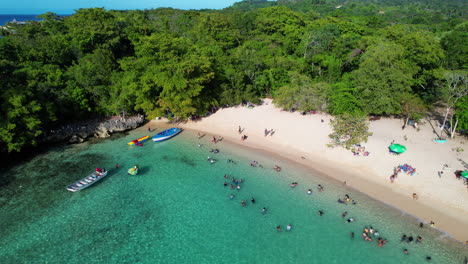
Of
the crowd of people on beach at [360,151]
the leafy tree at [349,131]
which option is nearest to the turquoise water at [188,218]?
the crowd of people on beach at [360,151]

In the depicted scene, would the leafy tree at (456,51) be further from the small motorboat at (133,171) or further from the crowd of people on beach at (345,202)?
the small motorboat at (133,171)

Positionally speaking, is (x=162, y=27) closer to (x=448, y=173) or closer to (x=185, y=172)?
(x=185, y=172)

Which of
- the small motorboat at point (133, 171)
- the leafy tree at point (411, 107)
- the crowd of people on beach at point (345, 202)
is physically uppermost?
the leafy tree at point (411, 107)

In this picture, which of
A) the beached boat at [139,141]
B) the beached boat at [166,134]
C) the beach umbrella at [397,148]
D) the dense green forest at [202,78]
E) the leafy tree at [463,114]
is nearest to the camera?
the beach umbrella at [397,148]

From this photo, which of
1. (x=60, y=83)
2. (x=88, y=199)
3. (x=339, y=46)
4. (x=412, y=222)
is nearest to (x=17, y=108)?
(x=60, y=83)

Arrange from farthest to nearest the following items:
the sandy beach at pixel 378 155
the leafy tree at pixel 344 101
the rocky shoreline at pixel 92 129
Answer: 1. the rocky shoreline at pixel 92 129
2. the leafy tree at pixel 344 101
3. the sandy beach at pixel 378 155

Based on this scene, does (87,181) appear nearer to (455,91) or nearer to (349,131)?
(349,131)
